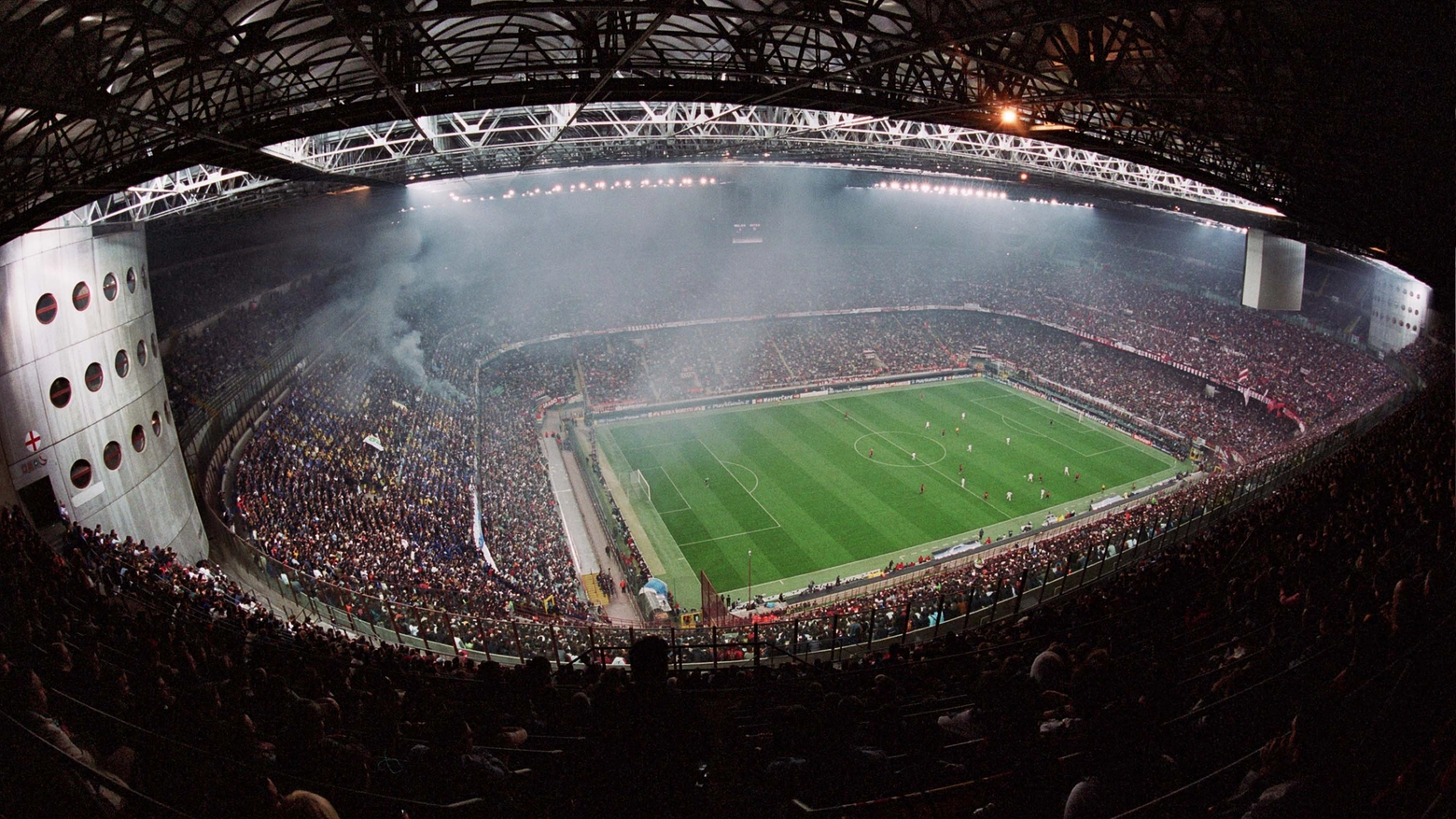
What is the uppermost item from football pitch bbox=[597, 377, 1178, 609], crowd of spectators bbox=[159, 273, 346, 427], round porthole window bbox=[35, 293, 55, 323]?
round porthole window bbox=[35, 293, 55, 323]

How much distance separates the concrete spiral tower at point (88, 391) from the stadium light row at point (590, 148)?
1.43m

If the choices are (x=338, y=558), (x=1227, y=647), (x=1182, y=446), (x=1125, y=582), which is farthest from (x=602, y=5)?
(x=1182, y=446)

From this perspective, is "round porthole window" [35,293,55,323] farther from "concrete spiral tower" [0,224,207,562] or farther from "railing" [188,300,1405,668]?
"railing" [188,300,1405,668]

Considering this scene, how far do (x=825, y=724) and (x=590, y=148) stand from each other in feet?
92.8

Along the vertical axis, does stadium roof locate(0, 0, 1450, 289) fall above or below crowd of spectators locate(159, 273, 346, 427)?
above

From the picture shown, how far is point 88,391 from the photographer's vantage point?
1766 cm

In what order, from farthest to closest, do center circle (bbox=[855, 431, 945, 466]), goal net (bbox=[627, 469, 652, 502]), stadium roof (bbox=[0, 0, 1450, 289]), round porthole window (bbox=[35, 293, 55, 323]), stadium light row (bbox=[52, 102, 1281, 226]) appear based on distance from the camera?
center circle (bbox=[855, 431, 945, 466]) → goal net (bbox=[627, 469, 652, 502]) → stadium light row (bbox=[52, 102, 1281, 226]) → round porthole window (bbox=[35, 293, 55, 323]) → stadium roof (bbox=[0, 0, 1450, 289])

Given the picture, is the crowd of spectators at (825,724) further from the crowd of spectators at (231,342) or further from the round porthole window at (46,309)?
the crowd of spectators at (231,342)

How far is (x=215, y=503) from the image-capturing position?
895 inches

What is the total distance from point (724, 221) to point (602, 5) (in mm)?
57733

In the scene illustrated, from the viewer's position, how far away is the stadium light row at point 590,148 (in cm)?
2081

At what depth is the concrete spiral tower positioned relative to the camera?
15742 mm

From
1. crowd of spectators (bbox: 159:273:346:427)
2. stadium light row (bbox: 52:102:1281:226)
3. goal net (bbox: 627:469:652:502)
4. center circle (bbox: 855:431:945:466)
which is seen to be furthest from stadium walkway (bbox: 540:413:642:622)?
center circle (bbox: 855:431:945:466)

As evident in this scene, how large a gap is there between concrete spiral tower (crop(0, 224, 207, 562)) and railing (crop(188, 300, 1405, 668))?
8.29ft
